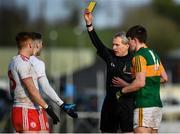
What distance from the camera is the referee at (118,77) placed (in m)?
11.0

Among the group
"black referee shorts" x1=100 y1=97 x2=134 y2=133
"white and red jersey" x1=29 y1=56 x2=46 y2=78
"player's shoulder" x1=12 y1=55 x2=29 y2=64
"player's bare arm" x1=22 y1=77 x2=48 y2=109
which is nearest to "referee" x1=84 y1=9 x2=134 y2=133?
"black referee shorts" x1=100 y1=97 x2=134 y2=133

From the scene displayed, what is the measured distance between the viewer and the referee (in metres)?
11.0

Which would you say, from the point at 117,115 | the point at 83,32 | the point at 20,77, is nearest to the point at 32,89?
the point at 20,77

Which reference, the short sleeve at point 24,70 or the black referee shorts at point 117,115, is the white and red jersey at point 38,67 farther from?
the black referee shorts at point 117,115

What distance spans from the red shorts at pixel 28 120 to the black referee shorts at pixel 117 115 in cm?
160

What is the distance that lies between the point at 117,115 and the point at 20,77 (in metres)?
2.05

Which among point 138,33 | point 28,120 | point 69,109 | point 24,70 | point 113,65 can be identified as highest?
point 138,33

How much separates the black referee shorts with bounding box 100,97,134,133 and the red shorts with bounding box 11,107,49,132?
5.24ft

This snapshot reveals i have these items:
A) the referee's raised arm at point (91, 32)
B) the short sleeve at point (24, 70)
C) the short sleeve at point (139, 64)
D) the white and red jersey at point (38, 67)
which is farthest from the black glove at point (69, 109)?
the referee's raised arm at point (91, 32)

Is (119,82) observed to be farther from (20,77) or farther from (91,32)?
(20,77)

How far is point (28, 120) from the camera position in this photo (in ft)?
32.0

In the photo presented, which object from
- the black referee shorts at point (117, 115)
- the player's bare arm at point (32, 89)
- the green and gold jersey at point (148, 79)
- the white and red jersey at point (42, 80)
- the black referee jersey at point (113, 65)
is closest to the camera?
the player's bare arm at point (32, 89)

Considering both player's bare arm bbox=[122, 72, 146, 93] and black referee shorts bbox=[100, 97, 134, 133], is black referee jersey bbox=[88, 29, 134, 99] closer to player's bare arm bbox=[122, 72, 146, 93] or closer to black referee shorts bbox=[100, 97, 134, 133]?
black referee shorts bbox=[100, 97, 134, 133]

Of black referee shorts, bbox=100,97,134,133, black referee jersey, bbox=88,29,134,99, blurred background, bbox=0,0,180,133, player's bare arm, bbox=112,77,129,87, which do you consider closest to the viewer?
player's bare arm, bbox=112,77,129,87
